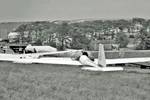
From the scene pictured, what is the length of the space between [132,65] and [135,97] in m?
19.5

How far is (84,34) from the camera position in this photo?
93625 mm

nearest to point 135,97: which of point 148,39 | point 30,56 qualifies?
point 30,56

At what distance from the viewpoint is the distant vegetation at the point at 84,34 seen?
252 feet

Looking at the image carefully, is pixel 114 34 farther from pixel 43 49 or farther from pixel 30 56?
pixel 30 56

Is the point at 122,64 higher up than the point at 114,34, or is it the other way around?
the point at 122,64

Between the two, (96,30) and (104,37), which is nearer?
(104,37)

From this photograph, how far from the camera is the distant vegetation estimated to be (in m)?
76.8

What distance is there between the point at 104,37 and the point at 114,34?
5.95 meters

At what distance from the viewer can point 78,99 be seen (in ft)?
23.5

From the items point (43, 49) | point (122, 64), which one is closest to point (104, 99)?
point (122, 64)

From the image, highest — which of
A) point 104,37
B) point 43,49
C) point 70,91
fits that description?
point 70,91

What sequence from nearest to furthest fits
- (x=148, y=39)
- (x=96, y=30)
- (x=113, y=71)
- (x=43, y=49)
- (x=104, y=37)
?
(x=113, y=71), (x=43, y=49), (x=148, y=39), (x=104, y=37), (x=96, y=30)

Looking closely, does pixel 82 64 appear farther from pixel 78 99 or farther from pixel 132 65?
pixel 78 99

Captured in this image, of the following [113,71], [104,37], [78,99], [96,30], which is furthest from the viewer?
[96,30]
